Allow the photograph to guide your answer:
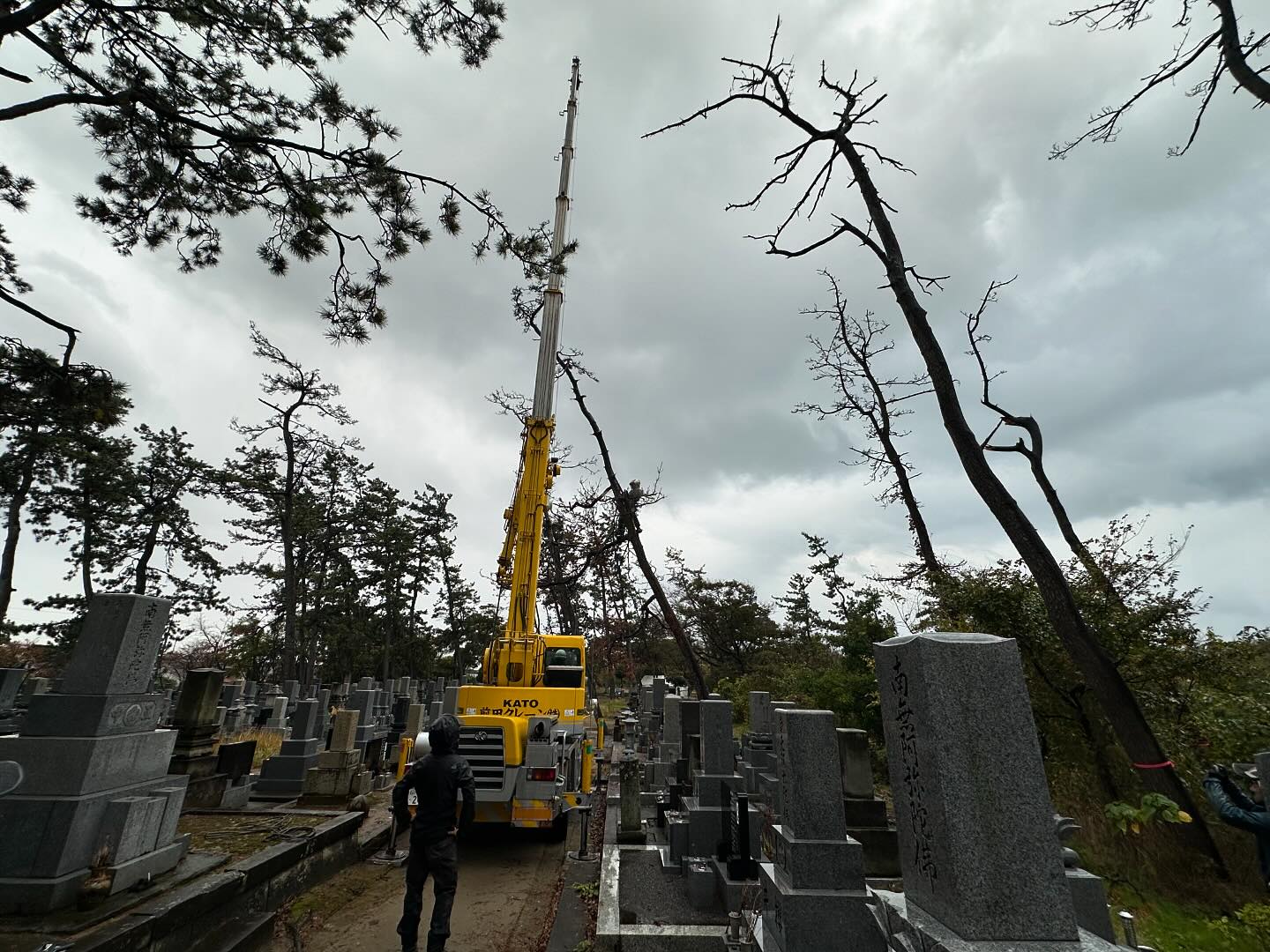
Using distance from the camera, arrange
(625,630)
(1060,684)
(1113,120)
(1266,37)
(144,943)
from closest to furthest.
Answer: (144,943) → (1266,37) → (1113,120) → (1060,684) → (625,630)

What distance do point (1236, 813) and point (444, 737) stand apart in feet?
21.3

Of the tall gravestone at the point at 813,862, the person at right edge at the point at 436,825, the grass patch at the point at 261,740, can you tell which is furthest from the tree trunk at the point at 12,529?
the tall gravestone at the point at 813,862

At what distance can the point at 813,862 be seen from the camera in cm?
383

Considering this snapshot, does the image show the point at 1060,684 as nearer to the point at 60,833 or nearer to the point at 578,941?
the point at 578,941

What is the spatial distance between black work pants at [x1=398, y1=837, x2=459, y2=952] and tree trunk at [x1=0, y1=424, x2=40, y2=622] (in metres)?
26.4

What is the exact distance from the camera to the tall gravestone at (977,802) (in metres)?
2.06

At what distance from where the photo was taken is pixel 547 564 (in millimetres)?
23406

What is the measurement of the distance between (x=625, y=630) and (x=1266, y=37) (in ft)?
62.7

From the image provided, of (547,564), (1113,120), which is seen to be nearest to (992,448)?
(1113,120)

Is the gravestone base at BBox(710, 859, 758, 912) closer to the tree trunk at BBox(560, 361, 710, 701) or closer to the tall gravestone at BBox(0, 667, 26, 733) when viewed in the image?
the tree trunk at BBox(560, 361, 710, 701)

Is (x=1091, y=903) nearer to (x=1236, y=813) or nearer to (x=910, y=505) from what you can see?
(x=1236, y=813)

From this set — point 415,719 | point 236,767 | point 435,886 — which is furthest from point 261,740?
point 435,886

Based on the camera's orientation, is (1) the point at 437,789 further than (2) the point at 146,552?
No

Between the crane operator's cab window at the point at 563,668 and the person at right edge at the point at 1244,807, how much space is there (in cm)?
691
